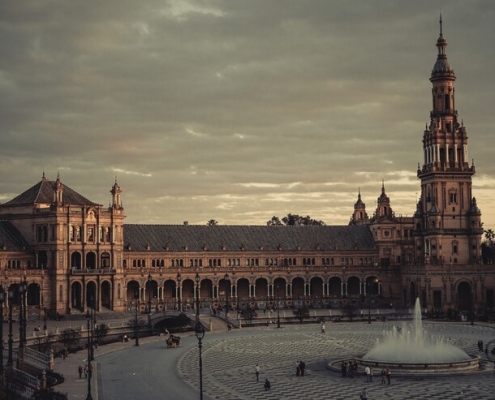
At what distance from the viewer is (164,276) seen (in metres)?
148

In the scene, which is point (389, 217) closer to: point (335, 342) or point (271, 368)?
point (335, 342)

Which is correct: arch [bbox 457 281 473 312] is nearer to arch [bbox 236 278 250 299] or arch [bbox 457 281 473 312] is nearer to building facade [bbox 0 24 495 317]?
building facade [bbox 0 24 495 317]

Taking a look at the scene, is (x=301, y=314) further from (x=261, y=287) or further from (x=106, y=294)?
(x=106, y=294)

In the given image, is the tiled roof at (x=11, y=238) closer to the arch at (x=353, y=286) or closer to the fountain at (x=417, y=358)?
the arch at (x=353, y=286)

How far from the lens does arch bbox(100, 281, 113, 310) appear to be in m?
137

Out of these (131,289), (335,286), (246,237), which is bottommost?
(335,286)

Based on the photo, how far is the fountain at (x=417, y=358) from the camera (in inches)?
3031

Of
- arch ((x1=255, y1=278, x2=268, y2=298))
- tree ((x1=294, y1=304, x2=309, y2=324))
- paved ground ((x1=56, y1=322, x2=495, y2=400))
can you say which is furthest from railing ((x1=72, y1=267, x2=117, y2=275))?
arch ((x1=255, y1=278, x2=268, y2=298))

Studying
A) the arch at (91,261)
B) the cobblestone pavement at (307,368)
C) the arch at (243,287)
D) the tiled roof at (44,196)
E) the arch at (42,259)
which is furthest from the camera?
the arch at (243,287)

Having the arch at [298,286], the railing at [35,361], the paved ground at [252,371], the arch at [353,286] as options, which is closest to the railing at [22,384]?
the paved ground at [252,371]

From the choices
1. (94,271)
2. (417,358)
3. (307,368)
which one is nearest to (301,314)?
(94,271)

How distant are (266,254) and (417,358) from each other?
7899 cm

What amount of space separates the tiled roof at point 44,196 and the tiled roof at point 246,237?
12716 mm

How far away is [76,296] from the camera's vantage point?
443 feet
